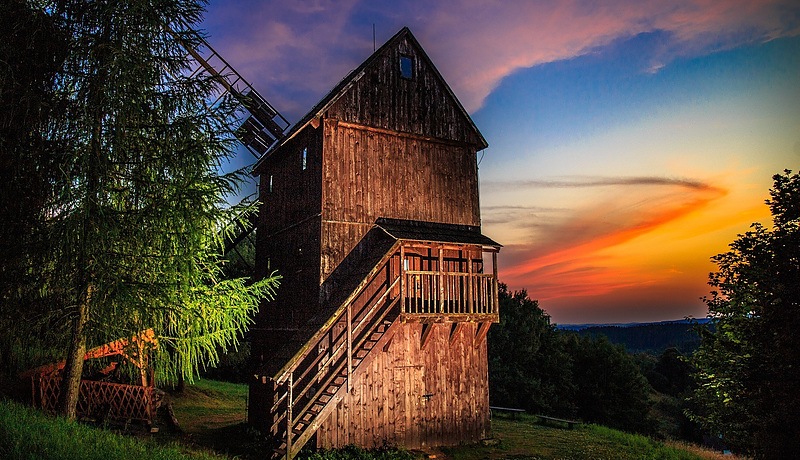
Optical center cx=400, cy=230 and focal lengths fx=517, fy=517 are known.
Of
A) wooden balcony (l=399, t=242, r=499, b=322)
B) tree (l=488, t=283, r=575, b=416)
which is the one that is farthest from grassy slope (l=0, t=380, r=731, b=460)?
tree (l=488, t=283, r=575, b=416)

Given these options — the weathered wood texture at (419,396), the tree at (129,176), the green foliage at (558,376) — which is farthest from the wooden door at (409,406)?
the green foliage at (558,376)

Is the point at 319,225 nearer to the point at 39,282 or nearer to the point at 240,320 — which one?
the point at 240,320

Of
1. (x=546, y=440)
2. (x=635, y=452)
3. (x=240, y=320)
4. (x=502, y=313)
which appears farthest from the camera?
(x=502, y=313)

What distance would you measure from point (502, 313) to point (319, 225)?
34341 millimetres

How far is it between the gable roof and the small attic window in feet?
1.74

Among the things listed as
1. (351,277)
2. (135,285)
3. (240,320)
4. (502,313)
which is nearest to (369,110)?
(351,277)

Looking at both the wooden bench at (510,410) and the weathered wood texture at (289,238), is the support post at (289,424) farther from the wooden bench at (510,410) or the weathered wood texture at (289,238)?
the wooden bench at (510,410)

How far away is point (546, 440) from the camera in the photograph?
836 inches

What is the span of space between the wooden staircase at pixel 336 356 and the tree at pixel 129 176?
13.0 feet

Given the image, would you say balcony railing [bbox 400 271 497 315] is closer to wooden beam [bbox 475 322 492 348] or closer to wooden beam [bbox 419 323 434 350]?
wooden beam [bbox 419 323 434 350]

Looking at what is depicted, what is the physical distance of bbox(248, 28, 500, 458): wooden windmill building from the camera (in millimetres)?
16922

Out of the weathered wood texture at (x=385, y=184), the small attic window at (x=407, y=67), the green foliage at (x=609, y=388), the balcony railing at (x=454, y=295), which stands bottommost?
the green foliage at (x=609, y=388)

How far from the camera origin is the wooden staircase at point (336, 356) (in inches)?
595

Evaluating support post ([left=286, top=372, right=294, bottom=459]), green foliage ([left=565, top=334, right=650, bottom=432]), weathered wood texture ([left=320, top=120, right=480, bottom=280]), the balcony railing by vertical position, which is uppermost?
weathered wood texture ([left=320, top=120, right=480, bottom=280])
